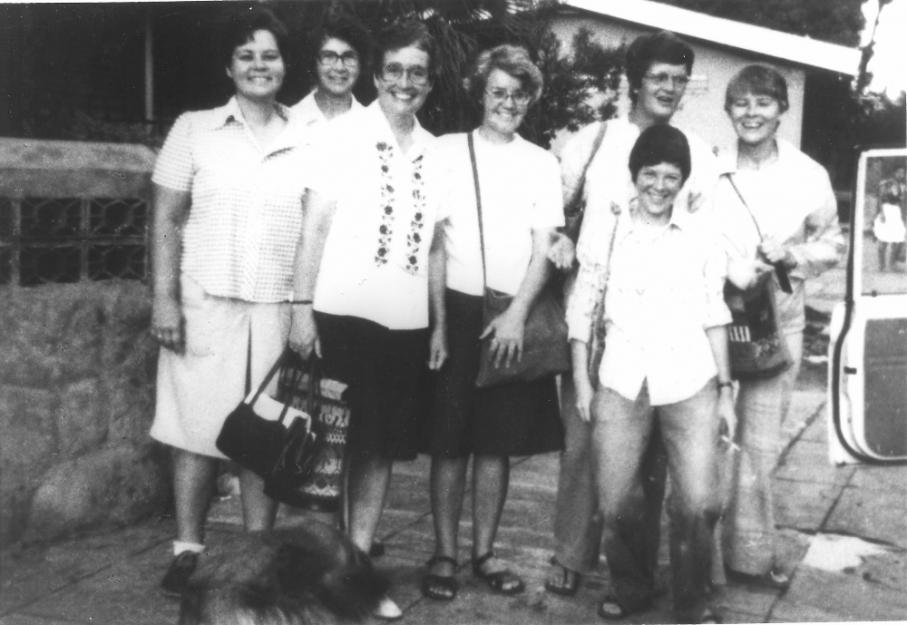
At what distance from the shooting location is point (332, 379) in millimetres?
3010

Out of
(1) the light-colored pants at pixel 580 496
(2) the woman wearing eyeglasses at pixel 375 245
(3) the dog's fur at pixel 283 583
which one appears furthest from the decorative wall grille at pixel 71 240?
(3) the dog's fur at pixel 283 583

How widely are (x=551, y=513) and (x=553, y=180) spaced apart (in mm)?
1336

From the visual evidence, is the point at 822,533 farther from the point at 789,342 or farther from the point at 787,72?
the point at 787,72

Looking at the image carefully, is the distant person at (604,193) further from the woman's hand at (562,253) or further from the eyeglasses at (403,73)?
the eyeglasses at (403,73)

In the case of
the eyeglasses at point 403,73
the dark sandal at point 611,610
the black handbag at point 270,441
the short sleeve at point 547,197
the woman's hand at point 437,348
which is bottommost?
the dark sandal at point 611,610

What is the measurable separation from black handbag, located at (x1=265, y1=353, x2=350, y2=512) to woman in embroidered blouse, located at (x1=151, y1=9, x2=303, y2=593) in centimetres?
16

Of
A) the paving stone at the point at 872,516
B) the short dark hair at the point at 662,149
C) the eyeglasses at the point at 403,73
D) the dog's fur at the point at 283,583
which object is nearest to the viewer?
the dog's fur at the point at 283,583

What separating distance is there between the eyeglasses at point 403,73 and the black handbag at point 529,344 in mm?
216

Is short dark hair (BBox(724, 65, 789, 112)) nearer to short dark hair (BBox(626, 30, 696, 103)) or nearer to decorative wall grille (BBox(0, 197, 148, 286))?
short dark hair (BBox(626, 30, 696, 103))

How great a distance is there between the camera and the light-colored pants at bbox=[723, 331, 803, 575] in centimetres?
331

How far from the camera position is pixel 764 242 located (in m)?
3.23

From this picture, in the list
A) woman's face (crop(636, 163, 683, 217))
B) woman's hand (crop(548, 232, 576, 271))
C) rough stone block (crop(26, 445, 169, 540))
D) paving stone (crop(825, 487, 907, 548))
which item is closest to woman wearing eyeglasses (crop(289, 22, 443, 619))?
woman's hand (crop(548, 232, 576, 271))

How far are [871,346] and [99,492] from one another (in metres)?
2.47

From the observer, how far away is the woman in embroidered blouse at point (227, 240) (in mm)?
3062
